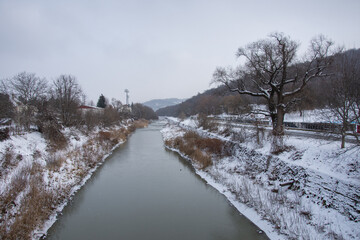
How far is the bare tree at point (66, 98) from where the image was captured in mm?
25641

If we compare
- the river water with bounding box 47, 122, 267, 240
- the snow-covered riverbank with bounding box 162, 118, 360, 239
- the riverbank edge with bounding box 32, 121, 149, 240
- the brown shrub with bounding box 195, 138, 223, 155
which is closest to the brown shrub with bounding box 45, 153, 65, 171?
the riverbank edge with bounding box 32, 121, 149, 240

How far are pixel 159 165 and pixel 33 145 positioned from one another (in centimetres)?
959

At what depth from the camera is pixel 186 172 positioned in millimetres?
15734

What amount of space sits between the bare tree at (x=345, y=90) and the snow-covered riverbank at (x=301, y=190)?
53.6 inches

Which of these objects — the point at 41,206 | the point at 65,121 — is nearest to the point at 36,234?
the point at 41,206

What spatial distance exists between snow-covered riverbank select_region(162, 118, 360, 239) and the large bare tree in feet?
11.1

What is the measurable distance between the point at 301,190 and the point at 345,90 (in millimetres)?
4640

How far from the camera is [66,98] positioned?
1020 inches

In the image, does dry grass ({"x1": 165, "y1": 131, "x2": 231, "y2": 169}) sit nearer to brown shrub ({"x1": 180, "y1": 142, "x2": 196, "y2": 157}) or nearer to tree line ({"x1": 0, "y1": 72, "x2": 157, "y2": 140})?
brown shrub ({"x1": 180, "y1": 142, "x2": 196, "y2": 157})

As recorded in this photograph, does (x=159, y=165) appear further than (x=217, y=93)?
No

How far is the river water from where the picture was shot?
782 cm

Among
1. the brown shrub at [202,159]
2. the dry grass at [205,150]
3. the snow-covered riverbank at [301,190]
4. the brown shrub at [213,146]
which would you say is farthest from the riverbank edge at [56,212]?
the brown shrub at [213,146]

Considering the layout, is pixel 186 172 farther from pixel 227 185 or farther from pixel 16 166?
pixel 16 166

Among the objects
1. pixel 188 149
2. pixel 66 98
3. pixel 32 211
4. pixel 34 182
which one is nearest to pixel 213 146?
pixel 188 149
